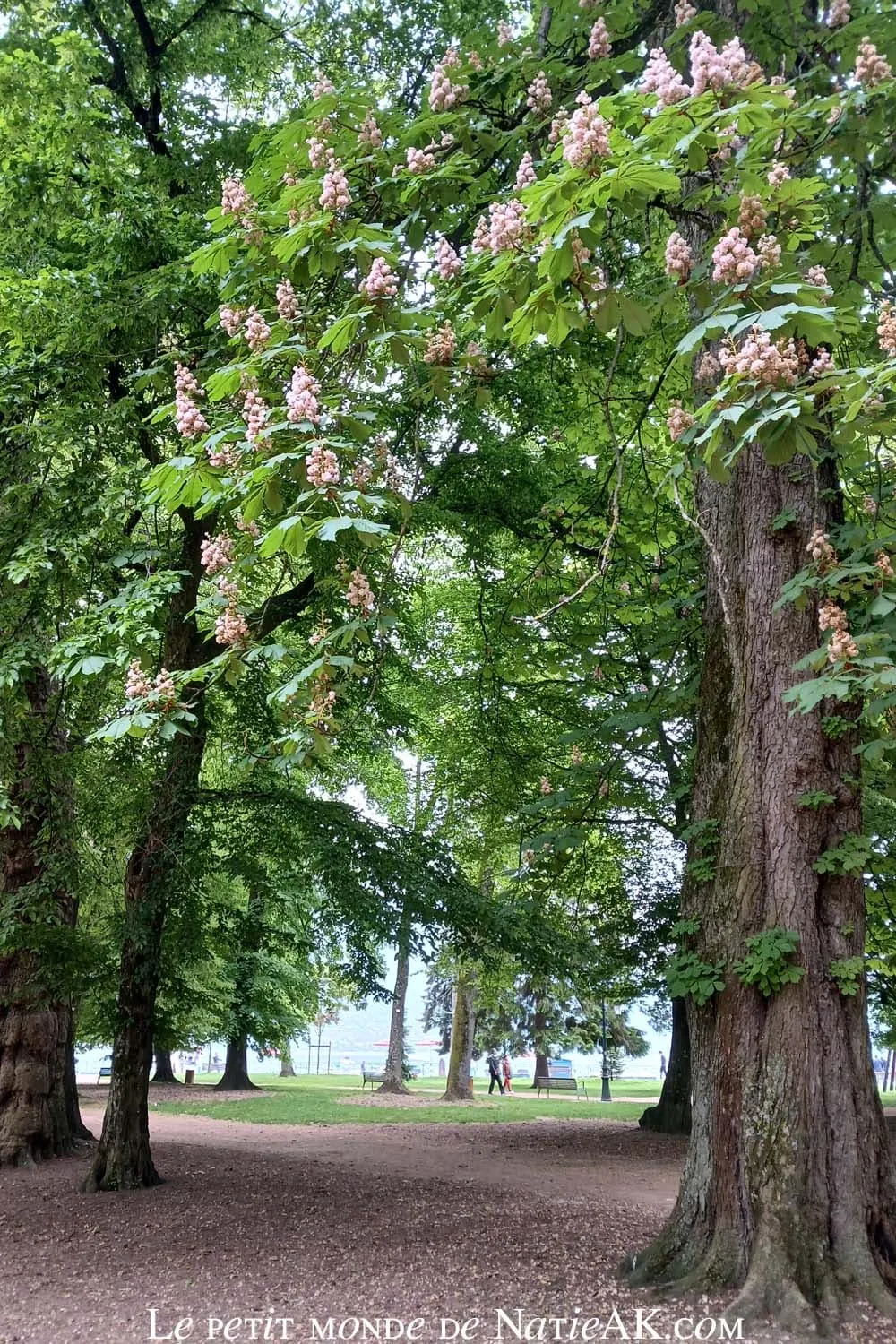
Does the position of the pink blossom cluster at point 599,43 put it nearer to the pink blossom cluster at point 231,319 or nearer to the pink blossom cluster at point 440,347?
the pink blossom cluster at point 440,347

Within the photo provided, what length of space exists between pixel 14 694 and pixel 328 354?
3817 mm

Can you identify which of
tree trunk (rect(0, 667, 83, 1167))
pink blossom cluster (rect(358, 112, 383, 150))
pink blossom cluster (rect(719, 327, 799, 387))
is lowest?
tree trunk (rect(0, 667, 83, 1167))

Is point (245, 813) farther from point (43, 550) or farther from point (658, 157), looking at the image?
point (658, 157)

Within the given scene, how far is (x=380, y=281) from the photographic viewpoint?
3205 mm

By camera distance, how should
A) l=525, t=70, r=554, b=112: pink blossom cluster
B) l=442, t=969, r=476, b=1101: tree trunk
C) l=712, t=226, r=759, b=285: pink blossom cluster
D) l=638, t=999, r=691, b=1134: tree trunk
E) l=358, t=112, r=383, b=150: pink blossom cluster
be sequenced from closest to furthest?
l=712, t=226, r=759, b=285: pink blossom cluster, l=358, t=112, r=383, b=150: pink blossom cluster, l=525, t=70, r=554, b=112: pink blossom cluster, l=638, t=999, r=691, b=1134: tree trunk, l=442, t=969, r=476, b=1101: tree trunk

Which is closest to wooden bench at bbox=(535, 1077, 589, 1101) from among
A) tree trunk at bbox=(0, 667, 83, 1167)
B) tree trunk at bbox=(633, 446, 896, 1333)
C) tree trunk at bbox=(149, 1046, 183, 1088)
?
tree trunk at bbox=(149, 1046, 183, 1088)

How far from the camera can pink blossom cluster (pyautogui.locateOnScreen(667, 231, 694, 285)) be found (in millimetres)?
3094

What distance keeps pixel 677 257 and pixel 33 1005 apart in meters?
8.64

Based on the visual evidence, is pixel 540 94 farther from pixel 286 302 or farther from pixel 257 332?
pixel 257 332

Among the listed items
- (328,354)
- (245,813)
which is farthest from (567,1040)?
(328,354)

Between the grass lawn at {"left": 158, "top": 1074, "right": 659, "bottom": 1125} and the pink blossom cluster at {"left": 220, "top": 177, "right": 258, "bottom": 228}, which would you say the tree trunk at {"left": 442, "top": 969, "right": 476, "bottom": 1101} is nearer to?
the grass lawn at {"left": 158, "top": 1074, "right": 659, "bottom": 1125}

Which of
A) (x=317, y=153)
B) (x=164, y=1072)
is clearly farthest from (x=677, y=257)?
(x=164, y=1072)

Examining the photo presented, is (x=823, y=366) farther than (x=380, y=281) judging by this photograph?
No

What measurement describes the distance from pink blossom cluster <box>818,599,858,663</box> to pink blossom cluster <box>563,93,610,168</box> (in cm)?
162
